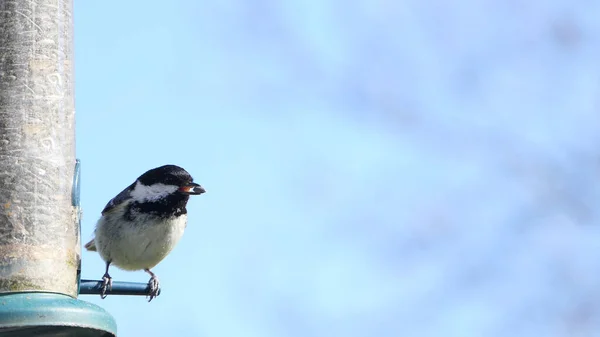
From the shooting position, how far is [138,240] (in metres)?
6.74

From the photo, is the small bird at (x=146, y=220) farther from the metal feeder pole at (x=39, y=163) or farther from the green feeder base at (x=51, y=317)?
the green feeder base at (x=51, y=317)

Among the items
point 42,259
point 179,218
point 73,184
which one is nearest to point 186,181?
point 179,218

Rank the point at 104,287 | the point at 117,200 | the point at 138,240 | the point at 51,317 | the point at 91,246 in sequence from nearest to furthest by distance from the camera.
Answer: the point at 51,317 < the point at 104,287 < the point at 138,240 < the point at 117,200 < the point at 91,246

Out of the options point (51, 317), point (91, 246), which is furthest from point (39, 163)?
point (91, 246)

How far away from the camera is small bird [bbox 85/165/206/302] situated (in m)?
6.74

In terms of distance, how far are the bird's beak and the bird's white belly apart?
0.18 metres

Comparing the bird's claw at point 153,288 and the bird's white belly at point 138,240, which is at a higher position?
the bird's white belly at point 138,240

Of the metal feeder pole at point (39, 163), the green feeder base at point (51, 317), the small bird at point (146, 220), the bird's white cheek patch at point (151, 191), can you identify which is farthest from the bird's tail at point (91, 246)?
the green feeder base at point (51, 317)

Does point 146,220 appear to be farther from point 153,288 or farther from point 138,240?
point 153,288

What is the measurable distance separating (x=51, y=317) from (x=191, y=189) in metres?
2.39

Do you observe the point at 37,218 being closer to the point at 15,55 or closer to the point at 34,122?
the point at 34,122

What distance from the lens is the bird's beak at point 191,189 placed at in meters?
6.94

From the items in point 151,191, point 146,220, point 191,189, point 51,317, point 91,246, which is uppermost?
point 191,189

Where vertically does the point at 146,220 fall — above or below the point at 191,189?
below
